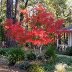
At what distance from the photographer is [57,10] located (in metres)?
46.2

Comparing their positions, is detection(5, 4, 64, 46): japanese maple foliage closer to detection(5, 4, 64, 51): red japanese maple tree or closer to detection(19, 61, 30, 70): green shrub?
detection(5, 4, 64, 51): red japanese maple tree

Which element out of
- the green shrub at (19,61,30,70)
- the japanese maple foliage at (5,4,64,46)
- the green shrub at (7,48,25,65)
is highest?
the japanese maple foliage at (5,4,64,46)

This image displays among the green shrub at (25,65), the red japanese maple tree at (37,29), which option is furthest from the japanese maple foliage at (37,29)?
the green shrub at (25,65)

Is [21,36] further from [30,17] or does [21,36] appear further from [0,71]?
[0,71]

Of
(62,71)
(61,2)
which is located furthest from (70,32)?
(62,71)

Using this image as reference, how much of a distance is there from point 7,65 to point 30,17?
315 centimetres

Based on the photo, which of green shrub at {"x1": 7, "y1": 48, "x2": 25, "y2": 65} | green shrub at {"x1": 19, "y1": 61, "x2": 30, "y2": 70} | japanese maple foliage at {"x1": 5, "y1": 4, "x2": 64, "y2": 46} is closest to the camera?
japanese maple foliage at {"x1": 5, "y1": 4, "x2": 64, "y2": 46}

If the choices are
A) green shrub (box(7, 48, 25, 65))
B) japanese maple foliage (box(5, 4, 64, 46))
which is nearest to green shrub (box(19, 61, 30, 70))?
green shrub (box(7, 48, 25, 65))

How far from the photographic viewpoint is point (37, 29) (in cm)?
1474

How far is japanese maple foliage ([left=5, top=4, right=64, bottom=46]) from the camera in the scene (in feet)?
48.1

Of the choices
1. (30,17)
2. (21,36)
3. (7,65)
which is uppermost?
(30,17)

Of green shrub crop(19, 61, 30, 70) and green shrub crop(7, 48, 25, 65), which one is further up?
green shrub crop(7, 48, 25, 65)

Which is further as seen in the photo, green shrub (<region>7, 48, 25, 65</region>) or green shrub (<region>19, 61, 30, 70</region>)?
green shrub (<region>7, 48, 25, 65</region>)

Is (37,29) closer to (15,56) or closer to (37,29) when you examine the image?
(37,29)
